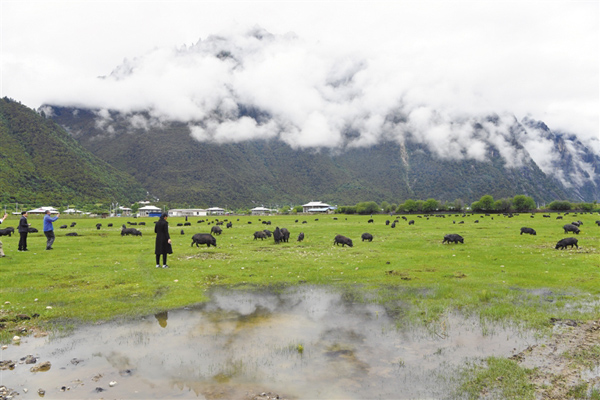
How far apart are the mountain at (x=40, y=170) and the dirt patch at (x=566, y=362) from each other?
173123 millimetres

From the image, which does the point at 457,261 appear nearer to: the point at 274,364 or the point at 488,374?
the point at 488,374

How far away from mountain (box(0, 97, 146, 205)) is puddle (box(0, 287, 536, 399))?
→ 165209 mm

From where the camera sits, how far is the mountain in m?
151

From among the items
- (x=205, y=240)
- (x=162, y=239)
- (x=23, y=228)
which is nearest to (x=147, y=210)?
(x=205, y=240)

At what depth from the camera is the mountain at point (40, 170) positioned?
150750 mm

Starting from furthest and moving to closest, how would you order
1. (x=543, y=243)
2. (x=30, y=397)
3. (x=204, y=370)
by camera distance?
1. (x=543, y=243)
2. (x=204, y=370)
3. (x=30, y=397)

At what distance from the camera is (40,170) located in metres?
→ 171

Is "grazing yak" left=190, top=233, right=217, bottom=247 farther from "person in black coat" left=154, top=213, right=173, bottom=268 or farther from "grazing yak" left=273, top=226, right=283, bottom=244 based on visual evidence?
"person in black coat" left=154, top=213, right=173, bottom=268

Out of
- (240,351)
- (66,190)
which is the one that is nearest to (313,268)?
(240,351)

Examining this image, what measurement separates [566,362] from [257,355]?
23.3ft

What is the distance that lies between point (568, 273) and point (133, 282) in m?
21.3

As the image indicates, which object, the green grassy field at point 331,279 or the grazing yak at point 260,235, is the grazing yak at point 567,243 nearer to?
the green grassy field at point 331,279

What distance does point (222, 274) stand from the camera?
1873cm

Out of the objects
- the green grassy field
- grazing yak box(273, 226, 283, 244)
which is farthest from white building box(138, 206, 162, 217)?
the green grassy field
